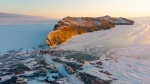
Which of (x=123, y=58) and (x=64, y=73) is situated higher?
(x=123, y=58)

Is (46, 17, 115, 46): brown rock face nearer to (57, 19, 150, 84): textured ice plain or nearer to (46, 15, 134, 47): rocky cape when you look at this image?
(46, 15, 134, 47): rocky cape

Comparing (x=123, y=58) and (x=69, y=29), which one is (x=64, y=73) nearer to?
(x=123, y=58)


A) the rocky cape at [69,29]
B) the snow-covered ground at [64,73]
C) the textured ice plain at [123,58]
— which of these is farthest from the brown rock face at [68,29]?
the snow-covered ground at [64,73]

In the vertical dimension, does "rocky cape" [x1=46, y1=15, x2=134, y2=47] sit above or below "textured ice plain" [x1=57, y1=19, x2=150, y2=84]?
above

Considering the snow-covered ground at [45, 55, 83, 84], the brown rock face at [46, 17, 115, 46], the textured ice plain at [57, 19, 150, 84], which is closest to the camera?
the snow-covered ground at [45, 55, 83, 84]

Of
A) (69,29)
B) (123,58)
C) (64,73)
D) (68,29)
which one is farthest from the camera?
(69,29)

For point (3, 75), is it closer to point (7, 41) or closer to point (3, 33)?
point (7, 41)

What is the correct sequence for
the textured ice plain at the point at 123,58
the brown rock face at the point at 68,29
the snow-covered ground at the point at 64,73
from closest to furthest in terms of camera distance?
the snow-covered ground at the point at 64,73 < the textured ice plain at the point at 123,58 < the brown rock face at the point at 68,29

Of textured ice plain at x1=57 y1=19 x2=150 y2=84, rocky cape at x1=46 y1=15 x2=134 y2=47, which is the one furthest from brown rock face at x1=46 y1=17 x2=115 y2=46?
textured ice plain at x1=57 y1=19 x2=150 y2=84

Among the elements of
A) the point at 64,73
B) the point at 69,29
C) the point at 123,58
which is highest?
the point at 69,29

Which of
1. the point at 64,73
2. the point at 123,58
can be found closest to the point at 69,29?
the point at 123,58

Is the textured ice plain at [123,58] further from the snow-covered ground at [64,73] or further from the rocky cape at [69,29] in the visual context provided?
the snow-covered ground at [64,73]

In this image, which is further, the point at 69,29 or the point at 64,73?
the point at 69,29
